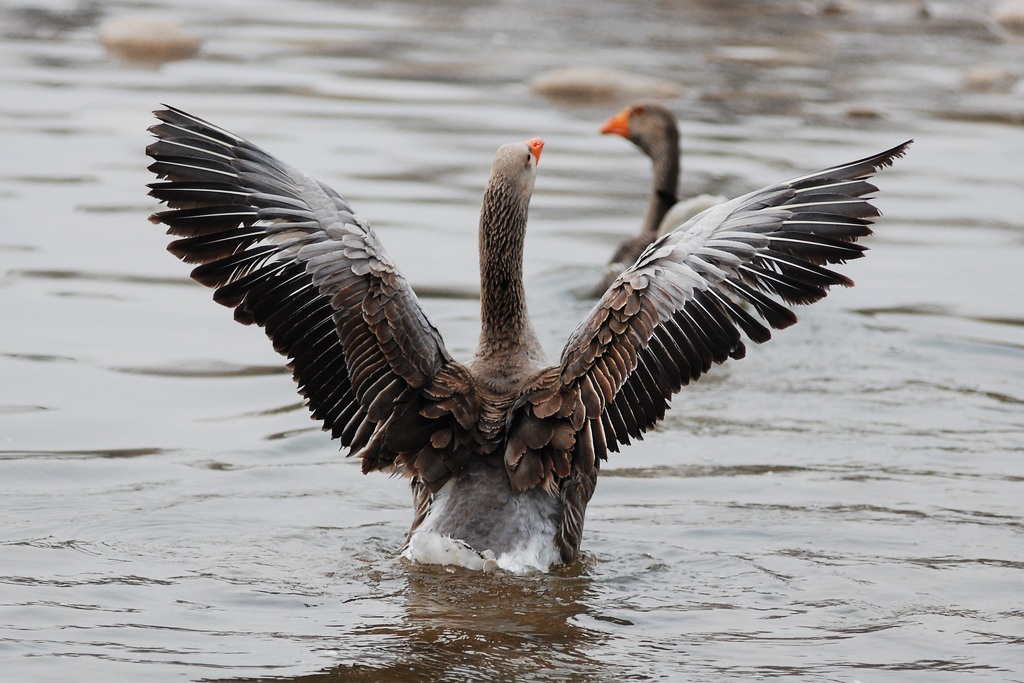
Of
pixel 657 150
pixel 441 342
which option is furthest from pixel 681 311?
pixel 657 150

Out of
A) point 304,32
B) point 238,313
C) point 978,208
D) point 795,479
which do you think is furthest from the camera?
point 304,32

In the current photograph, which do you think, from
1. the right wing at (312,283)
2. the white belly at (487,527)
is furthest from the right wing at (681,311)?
the right wing at (312,283)

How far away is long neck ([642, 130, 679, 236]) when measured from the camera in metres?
12.2

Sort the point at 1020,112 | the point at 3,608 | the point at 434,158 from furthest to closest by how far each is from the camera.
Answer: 1. the point at 1020,112
2. the point at 434,158
3. the point at 3,608

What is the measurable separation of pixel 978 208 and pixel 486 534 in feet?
28.0

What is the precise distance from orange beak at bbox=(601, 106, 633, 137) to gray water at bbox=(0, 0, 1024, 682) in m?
0.82

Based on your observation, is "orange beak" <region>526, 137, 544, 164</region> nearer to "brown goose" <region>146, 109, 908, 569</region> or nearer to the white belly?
"brown goose" <region>146, 109, 908, 569</region>

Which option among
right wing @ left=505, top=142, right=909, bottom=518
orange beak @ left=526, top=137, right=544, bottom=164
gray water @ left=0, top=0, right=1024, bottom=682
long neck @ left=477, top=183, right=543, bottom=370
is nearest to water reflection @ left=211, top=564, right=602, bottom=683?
gray water @ left=0, top=0, right=1024, bottom=682

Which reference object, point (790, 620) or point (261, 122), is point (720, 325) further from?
point (261, 122)

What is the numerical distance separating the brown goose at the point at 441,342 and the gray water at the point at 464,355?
0.40m

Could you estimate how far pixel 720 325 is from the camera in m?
6.21

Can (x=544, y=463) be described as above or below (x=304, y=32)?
below

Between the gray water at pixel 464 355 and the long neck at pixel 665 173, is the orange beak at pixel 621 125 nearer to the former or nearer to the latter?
the long neck at pixel 665 173

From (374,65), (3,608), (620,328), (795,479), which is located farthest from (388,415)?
(374,65)
